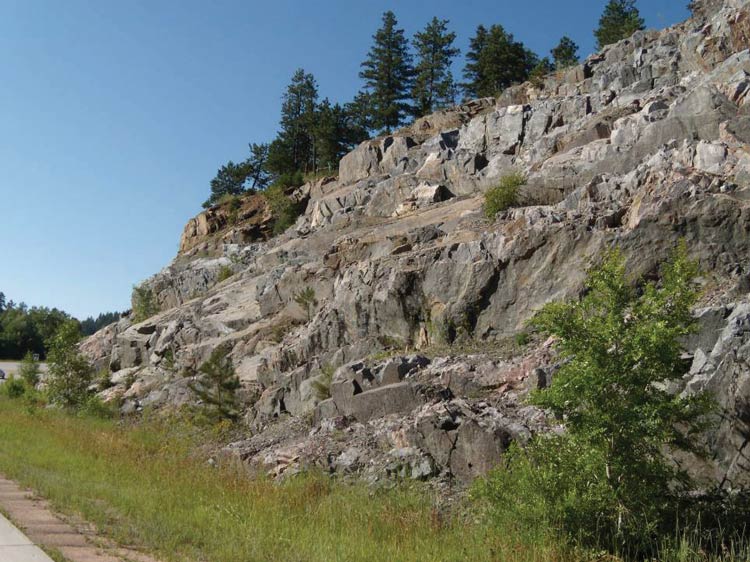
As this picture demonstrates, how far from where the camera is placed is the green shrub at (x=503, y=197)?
66.4ft

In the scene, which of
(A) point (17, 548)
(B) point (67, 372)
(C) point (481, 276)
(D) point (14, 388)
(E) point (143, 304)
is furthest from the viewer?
(E) point (143, 304)

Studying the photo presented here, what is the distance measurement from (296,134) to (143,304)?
90.3 feet

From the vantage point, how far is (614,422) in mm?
7812

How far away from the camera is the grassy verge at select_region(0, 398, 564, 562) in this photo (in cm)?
732

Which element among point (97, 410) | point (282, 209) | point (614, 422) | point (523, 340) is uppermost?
point (282, 209)

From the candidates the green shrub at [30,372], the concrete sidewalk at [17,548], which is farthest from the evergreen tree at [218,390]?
the green shrub at [30,372]

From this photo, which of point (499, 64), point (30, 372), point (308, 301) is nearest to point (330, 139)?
point (499, 64)

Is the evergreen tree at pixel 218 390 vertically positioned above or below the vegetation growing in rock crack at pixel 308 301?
below

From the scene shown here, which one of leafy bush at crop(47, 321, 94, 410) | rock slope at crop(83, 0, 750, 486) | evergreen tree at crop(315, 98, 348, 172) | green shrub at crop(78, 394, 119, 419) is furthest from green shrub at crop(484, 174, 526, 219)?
evergreen tree at crop(315, 98, 348, 172)

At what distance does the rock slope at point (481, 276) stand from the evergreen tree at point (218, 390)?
790 mm

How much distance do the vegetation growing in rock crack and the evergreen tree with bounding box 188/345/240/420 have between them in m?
4.26

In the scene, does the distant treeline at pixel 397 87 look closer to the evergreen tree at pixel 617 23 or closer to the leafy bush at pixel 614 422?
the evergreen tree at pixel 617 23

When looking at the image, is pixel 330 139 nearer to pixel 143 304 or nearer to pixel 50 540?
pixel 143 304

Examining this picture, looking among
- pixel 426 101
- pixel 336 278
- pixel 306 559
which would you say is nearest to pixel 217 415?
pixel 336 278
